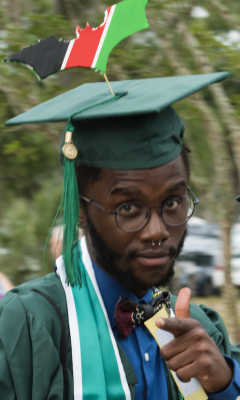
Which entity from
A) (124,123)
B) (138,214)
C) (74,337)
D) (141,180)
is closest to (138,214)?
(138,214)

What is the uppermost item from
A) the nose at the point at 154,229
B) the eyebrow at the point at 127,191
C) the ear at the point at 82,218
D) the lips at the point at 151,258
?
the eyebrow at the point at 127,191

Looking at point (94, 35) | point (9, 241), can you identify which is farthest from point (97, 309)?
point (9, 241)

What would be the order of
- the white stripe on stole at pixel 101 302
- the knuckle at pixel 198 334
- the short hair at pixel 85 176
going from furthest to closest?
the short hair at pixel 85 176 < the white stripe on stole at pixel 101 302 < the knuckle at pixel 198 334

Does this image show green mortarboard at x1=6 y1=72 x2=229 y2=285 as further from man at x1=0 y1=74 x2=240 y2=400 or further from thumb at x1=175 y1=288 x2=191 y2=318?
thumb at x1=175 y1=288 x2=191 y2=318

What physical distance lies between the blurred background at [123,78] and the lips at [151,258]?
4.04 feet

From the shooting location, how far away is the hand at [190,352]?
1382 mm

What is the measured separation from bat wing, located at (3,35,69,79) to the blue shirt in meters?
0.74

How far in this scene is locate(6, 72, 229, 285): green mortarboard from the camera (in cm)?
158

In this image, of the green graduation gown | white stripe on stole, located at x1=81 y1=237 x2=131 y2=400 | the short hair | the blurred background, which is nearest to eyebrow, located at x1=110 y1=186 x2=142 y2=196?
the short hair

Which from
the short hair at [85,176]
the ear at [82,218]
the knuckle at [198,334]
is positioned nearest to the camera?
the knuckle at [198,334]

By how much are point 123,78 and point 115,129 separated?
7.24ft

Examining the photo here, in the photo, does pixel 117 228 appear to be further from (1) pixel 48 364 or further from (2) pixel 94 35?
(2) pixel 94 35

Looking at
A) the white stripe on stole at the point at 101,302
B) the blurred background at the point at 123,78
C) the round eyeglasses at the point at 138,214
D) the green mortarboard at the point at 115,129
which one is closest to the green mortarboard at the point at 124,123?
the green mortarboard at the point at 115,129

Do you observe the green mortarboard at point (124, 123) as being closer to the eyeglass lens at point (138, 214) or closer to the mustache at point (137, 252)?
the eyeglass lens at point (138, 214)
